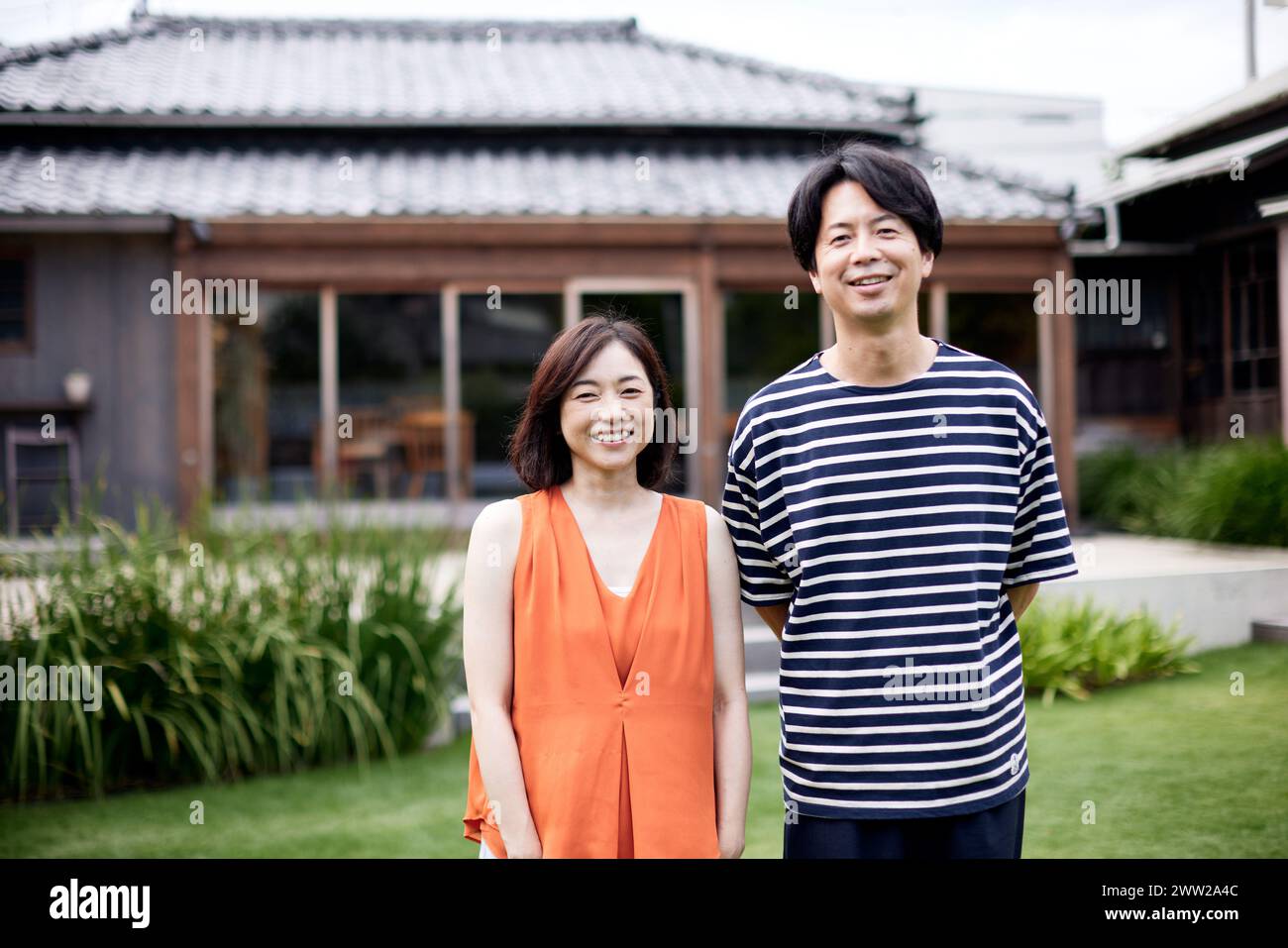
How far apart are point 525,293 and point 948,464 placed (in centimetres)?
618

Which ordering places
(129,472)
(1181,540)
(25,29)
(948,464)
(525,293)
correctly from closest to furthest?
(948,464) < (25,29) < (1181,540) < (129,472) < (525,293)

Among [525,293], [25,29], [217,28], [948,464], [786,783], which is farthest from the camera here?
[217,28]

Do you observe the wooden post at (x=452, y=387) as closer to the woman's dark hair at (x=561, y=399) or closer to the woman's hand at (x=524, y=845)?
the woman's dark hair at (x=561, y=399)

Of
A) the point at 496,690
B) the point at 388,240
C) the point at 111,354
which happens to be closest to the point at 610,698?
the point at 496,690

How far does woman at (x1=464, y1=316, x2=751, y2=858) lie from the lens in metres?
1.76

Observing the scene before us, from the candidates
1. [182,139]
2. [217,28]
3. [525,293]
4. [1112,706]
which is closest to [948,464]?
[1112,706]

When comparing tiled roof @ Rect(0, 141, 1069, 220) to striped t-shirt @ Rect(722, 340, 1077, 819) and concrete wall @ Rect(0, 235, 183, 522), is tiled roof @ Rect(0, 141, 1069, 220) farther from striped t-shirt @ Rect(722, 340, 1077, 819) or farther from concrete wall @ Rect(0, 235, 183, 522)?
striped t-shirt @ Rect(722, 340, 1077, 819)

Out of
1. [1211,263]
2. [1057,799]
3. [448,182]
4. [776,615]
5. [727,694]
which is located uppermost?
[448,182]

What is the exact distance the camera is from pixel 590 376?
5.91 feet

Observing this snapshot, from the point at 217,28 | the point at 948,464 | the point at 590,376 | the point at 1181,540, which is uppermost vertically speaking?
the point at 217,28

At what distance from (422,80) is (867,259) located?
286 inches

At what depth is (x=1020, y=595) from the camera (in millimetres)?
1929

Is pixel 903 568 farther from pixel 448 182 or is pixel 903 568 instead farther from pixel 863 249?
pixel 448 182
